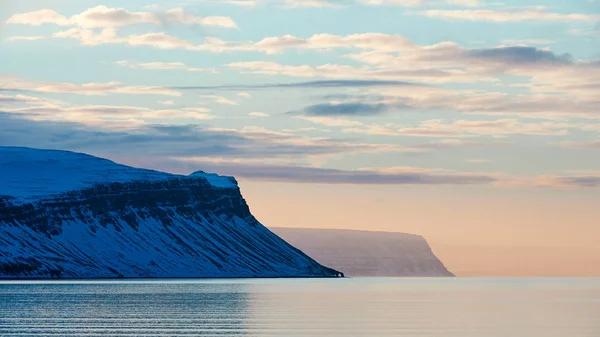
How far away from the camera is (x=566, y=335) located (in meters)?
117

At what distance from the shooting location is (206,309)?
178 meters

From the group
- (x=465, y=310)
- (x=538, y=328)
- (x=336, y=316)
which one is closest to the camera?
(x=538, y=328)

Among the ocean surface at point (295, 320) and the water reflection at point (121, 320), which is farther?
the water reflection at point (121, 320)

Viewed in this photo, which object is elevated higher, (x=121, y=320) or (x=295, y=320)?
(x=121, y=320)

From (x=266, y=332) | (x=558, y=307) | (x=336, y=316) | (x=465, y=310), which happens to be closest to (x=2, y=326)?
(x=266, y=332)

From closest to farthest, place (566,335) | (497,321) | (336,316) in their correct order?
1. (566,335)
2. (497,321)
3. (336,316)

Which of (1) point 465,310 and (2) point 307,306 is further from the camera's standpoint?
(2) point 307,306

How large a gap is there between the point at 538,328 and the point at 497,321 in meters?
14.9

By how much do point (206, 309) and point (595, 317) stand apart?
58939mm

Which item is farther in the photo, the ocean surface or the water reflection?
the water reflection

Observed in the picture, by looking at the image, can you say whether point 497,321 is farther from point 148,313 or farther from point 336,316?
point 148,313

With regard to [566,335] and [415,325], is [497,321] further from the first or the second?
[566,335]

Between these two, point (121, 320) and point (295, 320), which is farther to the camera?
point (295, 320)

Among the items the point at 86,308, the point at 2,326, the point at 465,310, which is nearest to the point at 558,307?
the point at 465,310
